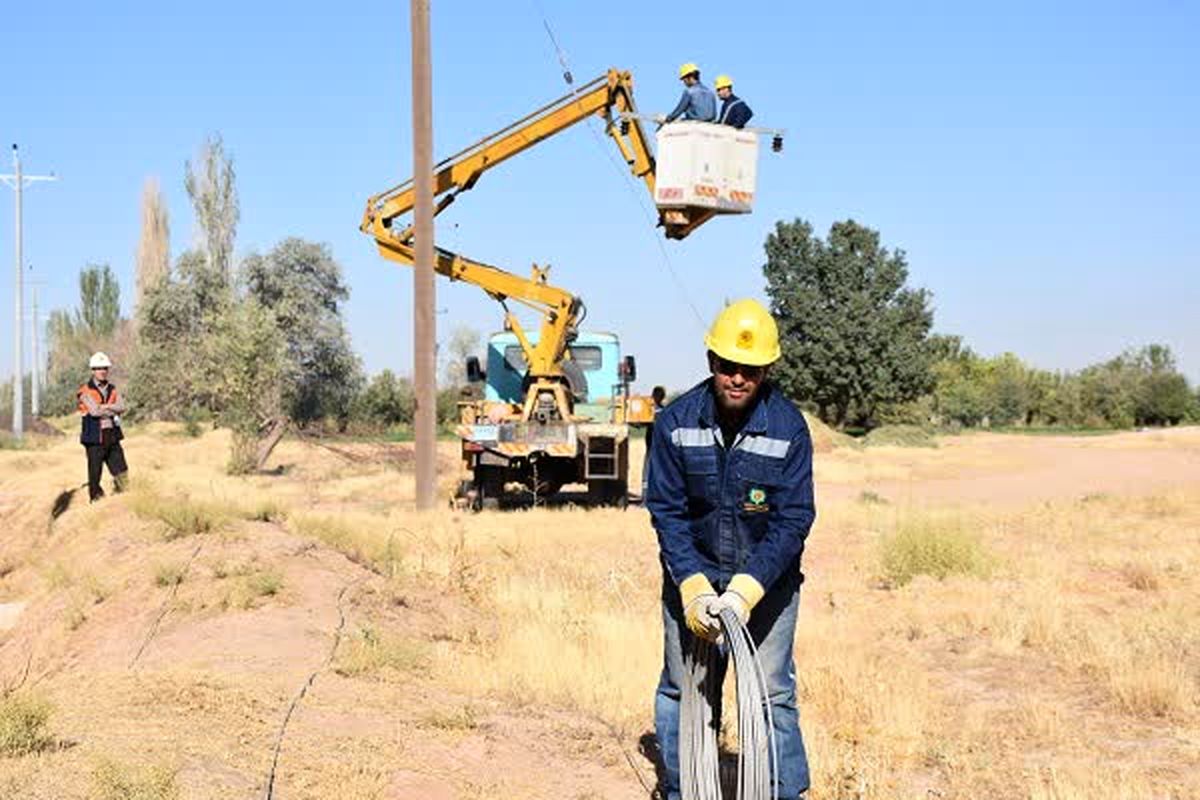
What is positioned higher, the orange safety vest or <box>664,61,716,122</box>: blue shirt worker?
<box>664,61,716,122</box>: blue shirt worker

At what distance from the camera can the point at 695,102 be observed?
14.9m

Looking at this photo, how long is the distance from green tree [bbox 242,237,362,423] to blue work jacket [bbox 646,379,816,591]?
1717 inches

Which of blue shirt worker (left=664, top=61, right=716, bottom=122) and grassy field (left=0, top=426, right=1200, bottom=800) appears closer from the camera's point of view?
grassy field (left=0, top=426, right=1200, bottom=800)

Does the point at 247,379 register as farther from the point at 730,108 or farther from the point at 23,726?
the point at 23,726

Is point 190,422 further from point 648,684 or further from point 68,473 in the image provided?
point 648,684

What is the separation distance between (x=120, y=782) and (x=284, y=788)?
2.11ft

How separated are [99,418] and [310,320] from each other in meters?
35.2

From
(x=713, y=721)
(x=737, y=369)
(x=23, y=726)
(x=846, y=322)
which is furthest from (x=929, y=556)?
(x=846, y=322)

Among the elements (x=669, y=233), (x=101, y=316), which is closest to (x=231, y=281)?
(x=669, y=233)

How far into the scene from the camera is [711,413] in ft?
15.7

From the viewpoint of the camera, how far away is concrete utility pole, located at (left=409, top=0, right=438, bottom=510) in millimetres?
17281

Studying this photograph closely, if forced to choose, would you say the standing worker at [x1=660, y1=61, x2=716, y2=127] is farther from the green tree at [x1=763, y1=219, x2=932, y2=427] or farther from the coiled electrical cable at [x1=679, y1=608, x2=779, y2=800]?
the green tree at [x1=763, y1=219, x2=932, y2=427]

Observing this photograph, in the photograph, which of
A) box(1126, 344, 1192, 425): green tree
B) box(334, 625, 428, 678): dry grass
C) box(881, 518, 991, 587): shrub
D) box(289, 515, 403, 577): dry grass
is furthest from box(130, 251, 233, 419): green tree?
box(1126, 344, 1192, 425): green tree

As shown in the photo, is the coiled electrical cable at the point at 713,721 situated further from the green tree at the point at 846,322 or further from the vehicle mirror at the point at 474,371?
the green tree at the point at 846,322
